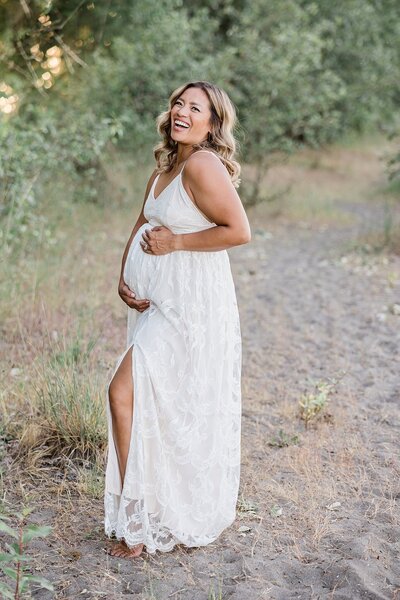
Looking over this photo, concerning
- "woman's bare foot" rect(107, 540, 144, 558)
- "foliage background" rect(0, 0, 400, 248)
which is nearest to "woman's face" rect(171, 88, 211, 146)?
"woman's bare foot" rect(107, 540, 144, 558)

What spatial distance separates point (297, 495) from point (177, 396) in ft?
3.50

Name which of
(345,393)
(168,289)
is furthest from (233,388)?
(345,393)

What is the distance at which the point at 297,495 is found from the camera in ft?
12.7

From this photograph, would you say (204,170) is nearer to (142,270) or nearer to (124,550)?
(142,270)

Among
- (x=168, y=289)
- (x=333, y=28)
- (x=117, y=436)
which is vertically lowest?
(x=117, y=436)

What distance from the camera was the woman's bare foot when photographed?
3.25 m

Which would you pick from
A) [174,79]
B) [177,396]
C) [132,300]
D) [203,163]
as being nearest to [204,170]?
[203,163]

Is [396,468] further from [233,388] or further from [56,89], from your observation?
[56,89]

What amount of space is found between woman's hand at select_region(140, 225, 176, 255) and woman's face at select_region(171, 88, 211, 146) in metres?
0.42

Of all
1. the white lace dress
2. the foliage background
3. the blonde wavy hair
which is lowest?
the white lace dress

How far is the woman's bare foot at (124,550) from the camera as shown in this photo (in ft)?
10.7

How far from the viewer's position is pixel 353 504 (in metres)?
3.80

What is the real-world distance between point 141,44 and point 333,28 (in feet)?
17.5

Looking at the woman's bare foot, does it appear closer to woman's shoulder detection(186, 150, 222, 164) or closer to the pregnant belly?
the pregnant belly
